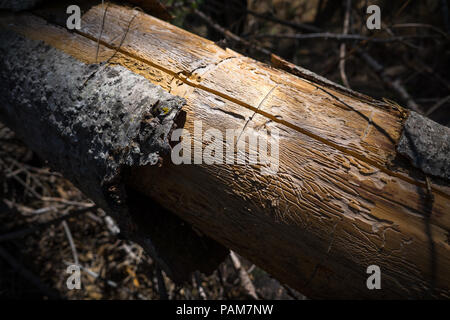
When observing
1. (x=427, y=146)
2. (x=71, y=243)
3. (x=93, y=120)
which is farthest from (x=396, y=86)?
(x=71, y=243)

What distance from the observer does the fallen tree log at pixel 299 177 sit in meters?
0.99

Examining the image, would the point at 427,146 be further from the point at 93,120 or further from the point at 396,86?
the point at 396,86

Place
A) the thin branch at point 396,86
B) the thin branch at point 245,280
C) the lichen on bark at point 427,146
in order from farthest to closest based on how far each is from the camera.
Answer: the thin branch at point 396,86
the thin branch at point 245,280
the lichen on bark at point 427,146

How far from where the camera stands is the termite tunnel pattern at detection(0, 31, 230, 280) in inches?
42.8

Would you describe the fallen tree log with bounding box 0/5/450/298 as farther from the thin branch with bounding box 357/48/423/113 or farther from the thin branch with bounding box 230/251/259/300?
the thin branch with bounding box 357/48/423/113

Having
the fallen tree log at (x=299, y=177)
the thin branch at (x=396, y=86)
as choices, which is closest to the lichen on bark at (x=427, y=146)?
the fallen tree log at (x=299, y=177)

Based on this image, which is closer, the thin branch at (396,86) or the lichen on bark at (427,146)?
the lichen on bark at (427,146)

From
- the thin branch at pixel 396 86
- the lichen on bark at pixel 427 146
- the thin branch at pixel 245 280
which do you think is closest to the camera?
the lichen on bark at pixel 427 146

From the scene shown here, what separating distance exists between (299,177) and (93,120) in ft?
2.78

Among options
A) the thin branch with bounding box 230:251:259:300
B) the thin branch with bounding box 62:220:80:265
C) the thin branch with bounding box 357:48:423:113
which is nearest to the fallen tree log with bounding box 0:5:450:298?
the thin branch with bounding box 230:251:259:300

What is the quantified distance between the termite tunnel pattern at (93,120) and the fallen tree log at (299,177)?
2cm

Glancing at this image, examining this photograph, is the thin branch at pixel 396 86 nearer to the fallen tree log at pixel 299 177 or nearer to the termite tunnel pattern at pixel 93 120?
the fallen tree log at pixel 299 177

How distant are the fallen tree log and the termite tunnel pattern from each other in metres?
0.02

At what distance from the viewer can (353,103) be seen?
119 centimetres
